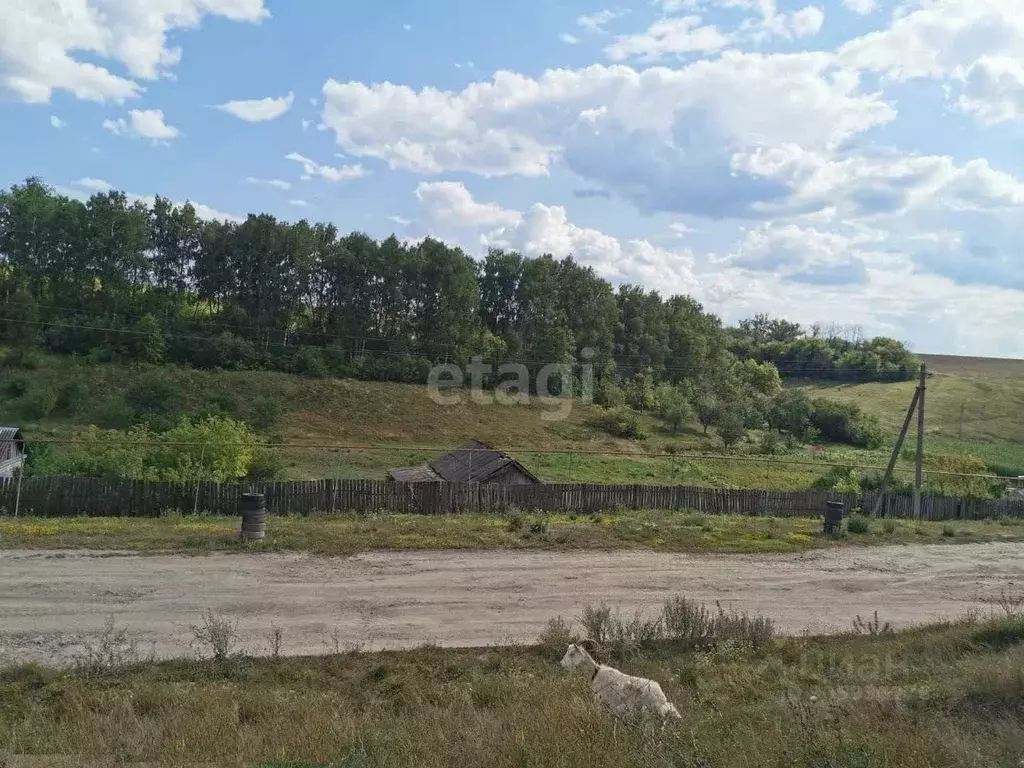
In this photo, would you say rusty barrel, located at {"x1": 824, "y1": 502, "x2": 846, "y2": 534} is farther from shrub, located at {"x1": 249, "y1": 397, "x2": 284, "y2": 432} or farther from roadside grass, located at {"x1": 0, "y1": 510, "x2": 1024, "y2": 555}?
shrub, located at {"x1": 249, "y1": 397, "x2": 284, "y2": 432}

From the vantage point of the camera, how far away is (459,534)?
62.1 ft

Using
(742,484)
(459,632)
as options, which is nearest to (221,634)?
(459,632)

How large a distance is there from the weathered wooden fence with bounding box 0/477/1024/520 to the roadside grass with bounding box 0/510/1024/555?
0.80m

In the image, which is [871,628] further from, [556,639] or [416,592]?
[416,592]

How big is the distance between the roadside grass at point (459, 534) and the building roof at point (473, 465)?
7.36 m

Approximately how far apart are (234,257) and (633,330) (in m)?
47.1

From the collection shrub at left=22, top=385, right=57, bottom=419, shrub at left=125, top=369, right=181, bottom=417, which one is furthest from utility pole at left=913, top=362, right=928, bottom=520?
shrub at left=22, top=385, right=57, bottom=419

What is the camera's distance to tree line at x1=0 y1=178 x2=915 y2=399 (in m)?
67.0

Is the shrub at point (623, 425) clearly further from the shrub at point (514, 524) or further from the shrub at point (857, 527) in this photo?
the shrub at point (514, 524)

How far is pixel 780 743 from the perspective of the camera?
5.19 m

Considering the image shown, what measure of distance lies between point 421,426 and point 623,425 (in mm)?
17783

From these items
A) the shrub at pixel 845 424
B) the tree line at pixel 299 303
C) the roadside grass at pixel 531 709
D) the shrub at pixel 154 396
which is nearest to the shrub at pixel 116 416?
the shrub at pixel 154 396

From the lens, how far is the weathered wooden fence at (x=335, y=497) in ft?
70.1

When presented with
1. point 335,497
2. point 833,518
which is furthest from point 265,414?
point 833,518
